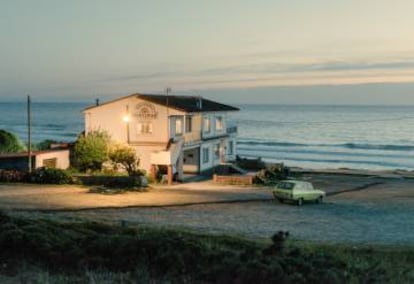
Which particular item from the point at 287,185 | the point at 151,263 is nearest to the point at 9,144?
the point at 287,185

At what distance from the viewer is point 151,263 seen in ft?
36.0

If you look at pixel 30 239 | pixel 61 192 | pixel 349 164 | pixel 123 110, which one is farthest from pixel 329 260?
pixel 349 164

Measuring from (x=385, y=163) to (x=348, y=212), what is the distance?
56050 millimetres

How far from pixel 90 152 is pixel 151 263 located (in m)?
34.2

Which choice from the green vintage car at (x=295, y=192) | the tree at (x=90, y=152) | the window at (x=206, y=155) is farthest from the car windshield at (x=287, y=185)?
the window at (x=206, y=155)

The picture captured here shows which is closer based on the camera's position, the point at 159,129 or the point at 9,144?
the point at 159,129

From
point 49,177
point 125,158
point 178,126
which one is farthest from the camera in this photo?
point 178,126

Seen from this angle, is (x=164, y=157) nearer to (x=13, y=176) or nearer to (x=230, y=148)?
(x=13, y=176)

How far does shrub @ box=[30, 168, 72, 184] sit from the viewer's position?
125ft

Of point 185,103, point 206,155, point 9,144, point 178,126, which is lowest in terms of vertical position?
point 206,155

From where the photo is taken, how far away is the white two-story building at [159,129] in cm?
4553

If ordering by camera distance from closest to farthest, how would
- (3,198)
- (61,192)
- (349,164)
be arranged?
(3,198), (61,192), (349,164)

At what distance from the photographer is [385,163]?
84.5m

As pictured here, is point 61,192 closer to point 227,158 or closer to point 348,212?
point 348,212
